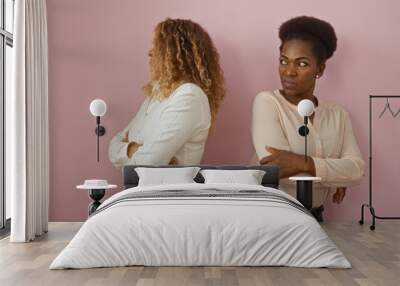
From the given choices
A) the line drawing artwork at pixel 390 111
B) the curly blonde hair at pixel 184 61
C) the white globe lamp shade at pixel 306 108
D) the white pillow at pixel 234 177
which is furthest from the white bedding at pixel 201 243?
the line drawing artwork at pixel 390 111

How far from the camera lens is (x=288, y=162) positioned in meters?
7.05

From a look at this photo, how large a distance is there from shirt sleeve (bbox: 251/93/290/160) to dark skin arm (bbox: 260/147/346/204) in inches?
2.3

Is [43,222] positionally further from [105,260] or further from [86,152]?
[105,260]

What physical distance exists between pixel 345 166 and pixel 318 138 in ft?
1.43

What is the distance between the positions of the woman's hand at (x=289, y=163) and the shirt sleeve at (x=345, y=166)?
0.09 metres

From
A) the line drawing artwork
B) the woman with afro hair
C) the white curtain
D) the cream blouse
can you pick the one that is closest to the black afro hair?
the woman with afro hair

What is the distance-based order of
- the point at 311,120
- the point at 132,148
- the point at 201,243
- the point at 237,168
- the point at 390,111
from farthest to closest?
the point at 390,111
the point at 311,120
the point at 132,148
the point at 237,168
the point at 201,243

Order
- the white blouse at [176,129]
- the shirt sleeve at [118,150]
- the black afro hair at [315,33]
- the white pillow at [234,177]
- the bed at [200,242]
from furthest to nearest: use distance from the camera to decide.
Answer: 1. the black afro hair at [315,33]
2. the shirt sleeve at [118,150]
3. the white blouse at [176,129]
4. the white pillow at [234,177]
5. the bed at [200,242]

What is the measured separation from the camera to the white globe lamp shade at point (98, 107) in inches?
274

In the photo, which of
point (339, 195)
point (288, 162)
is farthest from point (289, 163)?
point (339, 195)

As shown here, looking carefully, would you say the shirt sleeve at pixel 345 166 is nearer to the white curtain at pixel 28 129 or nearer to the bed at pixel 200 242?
the bed at pixel 200 242

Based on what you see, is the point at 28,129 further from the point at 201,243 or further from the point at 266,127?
the point at 266,127

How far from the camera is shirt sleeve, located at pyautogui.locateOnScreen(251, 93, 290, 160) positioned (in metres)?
7.11

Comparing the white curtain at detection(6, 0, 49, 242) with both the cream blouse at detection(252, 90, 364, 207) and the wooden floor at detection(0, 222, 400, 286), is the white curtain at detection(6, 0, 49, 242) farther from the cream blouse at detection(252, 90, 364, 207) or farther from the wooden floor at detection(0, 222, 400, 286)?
the cream blouse at detection(252, 90, 364, 207)
